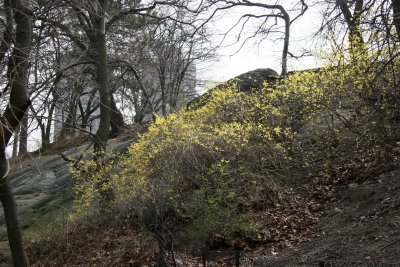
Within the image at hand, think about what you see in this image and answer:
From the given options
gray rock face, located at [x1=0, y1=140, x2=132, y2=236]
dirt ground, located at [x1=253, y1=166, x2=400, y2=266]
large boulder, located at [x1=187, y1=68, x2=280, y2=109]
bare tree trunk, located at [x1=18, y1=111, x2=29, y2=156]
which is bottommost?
dirt ground, located at [x1=253, y1=166, x2=400, y2=266]

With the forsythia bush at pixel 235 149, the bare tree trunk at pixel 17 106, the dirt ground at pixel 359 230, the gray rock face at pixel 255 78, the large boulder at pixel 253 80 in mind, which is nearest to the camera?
the dirt ground at pixel 359 230

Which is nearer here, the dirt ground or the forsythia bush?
the dirt ground

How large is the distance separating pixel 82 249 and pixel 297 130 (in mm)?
5391

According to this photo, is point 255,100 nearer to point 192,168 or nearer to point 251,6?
point 192,168

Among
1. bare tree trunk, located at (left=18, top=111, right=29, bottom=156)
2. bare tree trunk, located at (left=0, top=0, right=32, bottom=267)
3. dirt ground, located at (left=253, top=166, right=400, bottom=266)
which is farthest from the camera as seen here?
bare tree trunk, located at (left=0, top=0, right=32, bottom=267)

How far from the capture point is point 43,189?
13.2 metres

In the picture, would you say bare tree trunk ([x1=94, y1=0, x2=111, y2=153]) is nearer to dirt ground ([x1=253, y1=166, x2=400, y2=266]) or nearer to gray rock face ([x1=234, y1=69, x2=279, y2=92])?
gray rock face ([x1=234, y1=69, x2=279, y2=92])

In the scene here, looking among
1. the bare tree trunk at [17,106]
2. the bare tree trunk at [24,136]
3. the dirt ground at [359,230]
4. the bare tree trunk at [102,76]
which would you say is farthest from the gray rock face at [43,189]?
the dirt ground at [359,230]

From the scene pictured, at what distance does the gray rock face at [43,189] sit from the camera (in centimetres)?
1137

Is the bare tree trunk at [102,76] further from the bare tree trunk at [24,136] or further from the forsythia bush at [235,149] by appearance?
the bare tree trunk at [24,136]

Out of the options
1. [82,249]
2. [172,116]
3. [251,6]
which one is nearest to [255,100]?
[172,116]

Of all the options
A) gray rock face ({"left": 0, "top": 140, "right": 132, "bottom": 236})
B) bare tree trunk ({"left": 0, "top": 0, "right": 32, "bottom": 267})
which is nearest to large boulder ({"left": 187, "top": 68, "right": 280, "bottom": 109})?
gray rock face ({"left": 0, "top": 140, "right": 132, "bottom": 236})

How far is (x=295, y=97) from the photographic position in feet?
30.4

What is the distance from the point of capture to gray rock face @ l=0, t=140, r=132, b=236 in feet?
37.3
